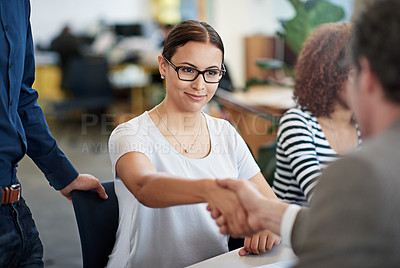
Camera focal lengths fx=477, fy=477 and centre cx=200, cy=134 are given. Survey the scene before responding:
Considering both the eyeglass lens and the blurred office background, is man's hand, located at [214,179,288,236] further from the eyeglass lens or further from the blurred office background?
the blurred office background

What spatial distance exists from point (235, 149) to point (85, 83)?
16.7 ft

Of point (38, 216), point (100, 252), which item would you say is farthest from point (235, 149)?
point (38, 216)

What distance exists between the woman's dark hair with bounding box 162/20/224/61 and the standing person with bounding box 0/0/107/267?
456 mm

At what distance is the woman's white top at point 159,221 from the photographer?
1536 millimetres

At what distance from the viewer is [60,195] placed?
14.7ft

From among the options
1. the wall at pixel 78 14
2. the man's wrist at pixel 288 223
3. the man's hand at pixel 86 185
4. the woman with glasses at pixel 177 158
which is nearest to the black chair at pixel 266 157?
the woman with glasses at pixel 177 158

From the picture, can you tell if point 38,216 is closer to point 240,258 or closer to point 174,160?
point 174,160

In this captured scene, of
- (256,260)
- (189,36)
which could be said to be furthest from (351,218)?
(189,36)

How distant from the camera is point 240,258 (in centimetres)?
136

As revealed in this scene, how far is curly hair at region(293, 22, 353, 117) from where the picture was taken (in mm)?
1924

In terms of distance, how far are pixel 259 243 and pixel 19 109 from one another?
0.86 metres

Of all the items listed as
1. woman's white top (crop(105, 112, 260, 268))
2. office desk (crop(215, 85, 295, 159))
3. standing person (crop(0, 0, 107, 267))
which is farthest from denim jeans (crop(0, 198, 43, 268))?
office desk (crop(215, 85, 295, 159))

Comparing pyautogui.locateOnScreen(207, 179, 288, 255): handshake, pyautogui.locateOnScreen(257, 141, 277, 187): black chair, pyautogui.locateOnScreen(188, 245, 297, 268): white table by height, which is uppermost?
pyautogui.locateOnScreen(207, 179, 288, 255): handshake

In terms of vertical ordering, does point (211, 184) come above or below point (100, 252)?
above
